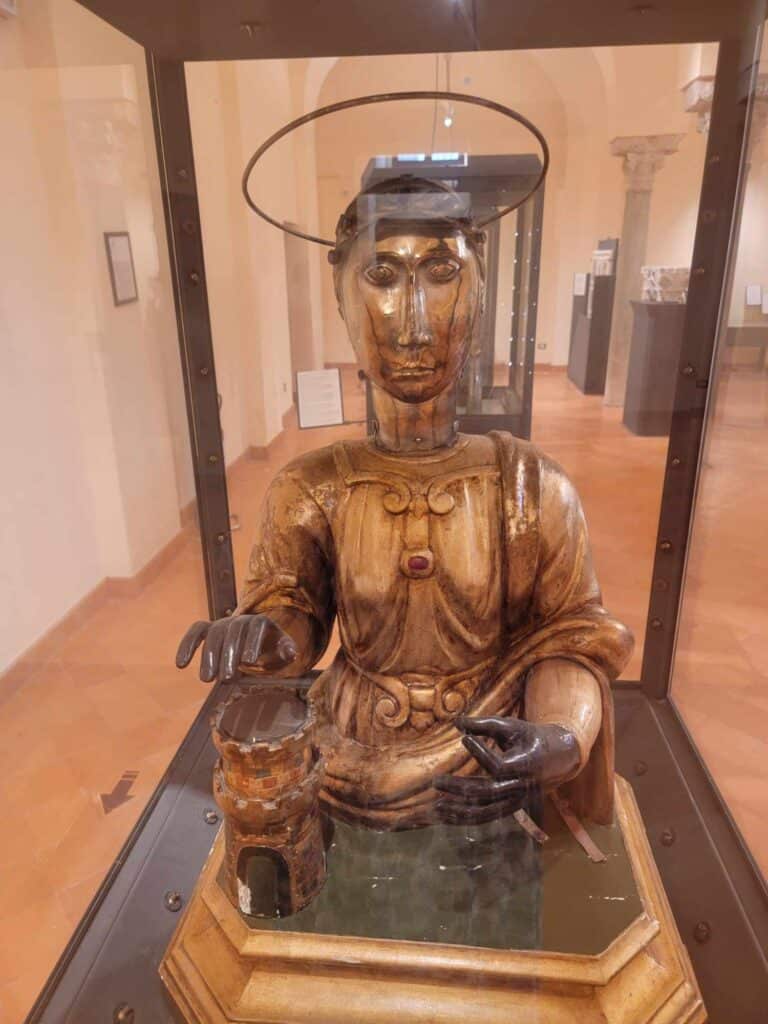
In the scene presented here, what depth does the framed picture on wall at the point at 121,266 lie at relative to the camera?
1983 mm

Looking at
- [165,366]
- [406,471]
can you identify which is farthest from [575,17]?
[165,366]

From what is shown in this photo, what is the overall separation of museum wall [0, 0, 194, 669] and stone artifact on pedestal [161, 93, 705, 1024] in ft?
2.52

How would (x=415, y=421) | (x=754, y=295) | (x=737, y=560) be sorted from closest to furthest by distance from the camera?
(x=415, y=421) < (x=754, y=295) < (x=737, y=560)

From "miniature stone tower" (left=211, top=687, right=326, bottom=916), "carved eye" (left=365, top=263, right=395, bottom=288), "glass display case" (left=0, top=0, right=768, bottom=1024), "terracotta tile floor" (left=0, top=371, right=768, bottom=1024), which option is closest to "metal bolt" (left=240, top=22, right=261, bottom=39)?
"glass display case" (left=0, top=0, right=768, bottom=1024)

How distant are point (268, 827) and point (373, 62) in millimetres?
1245

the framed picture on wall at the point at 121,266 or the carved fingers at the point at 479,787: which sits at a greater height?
the framed picture on wall at the point at 121,266

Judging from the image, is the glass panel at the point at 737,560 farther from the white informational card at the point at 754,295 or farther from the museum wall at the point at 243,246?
the museum wall at the point at 243,246

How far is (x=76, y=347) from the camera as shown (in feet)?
6.95

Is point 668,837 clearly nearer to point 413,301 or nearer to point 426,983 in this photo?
point 426,983

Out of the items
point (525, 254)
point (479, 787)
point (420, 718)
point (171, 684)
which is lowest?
point (171, 684)

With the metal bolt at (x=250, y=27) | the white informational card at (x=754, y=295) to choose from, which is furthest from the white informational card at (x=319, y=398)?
the white informational card at (x=754, y=295)

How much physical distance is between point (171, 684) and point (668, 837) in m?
1.34

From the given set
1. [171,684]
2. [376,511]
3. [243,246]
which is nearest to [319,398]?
[243,246]

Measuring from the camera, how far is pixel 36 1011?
41.1 inches
